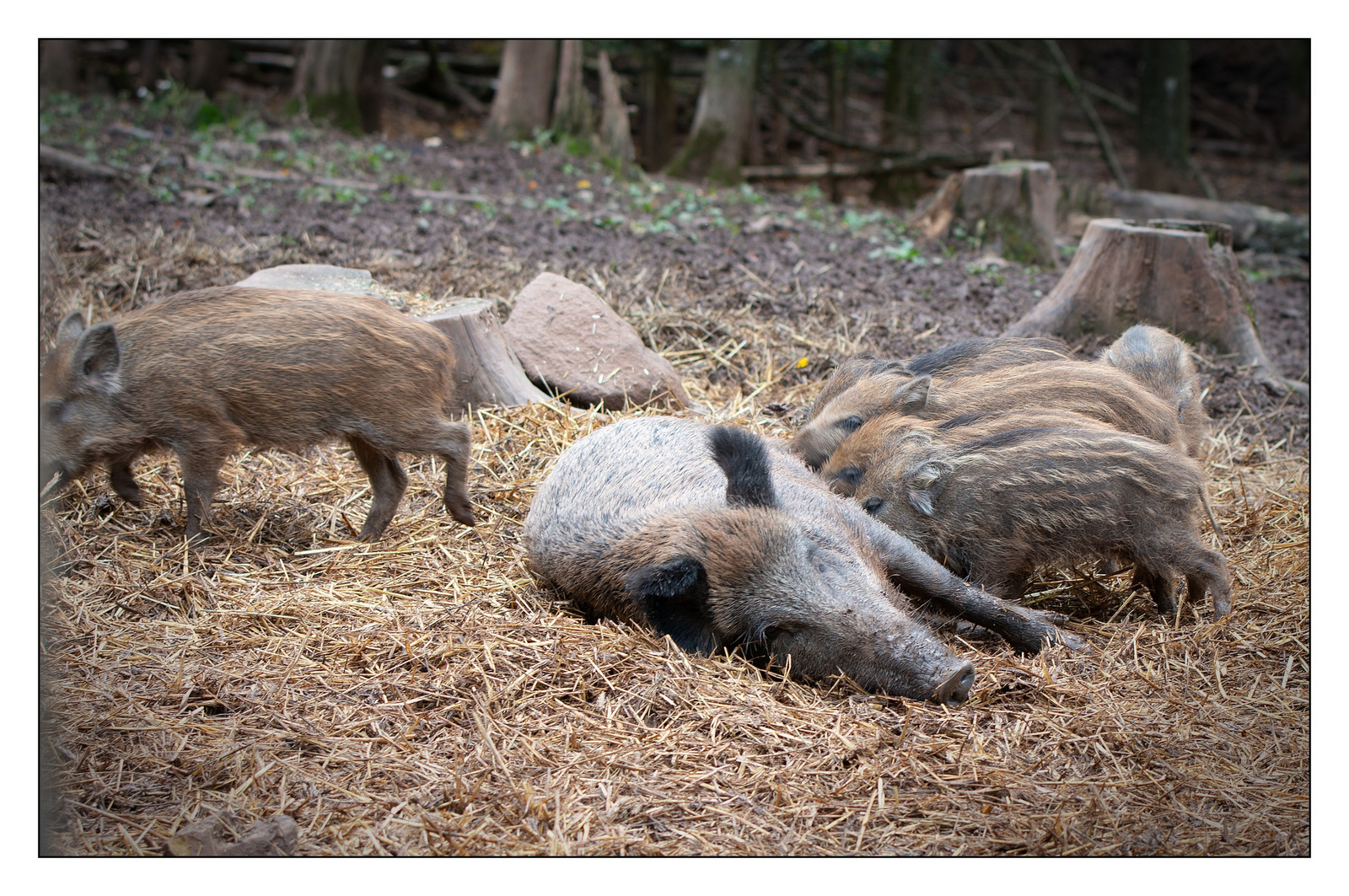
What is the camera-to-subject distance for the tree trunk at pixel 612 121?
37.3 ft

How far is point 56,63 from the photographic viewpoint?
188 inches

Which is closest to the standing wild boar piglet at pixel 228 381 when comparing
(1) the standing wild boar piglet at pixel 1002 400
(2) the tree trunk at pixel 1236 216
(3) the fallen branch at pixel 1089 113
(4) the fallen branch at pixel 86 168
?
(1) the standing wild boar piglet at pixel 1002 400

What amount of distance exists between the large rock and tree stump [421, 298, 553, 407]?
0.57ft

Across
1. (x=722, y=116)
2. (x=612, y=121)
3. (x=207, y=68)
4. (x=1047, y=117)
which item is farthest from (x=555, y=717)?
(x=207, y=68)

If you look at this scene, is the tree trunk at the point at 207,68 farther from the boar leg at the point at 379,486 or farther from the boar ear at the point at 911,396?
the boar ear at the point at 911,396

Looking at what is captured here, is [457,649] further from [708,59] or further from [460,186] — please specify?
[708,59]

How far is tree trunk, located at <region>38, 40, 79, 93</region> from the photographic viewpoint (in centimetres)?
305

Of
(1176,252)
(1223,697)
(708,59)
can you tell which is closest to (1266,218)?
(1176,252)

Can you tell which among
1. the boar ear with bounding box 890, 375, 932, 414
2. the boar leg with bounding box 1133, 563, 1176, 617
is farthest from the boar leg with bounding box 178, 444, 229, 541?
the boar leg with bounding box 1133, 563, 1176, 617

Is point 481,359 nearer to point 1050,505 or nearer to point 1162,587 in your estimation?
point 1050,505

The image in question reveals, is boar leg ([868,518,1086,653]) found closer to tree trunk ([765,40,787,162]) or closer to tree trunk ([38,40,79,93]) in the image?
tree trunk ([38,40,79,93])

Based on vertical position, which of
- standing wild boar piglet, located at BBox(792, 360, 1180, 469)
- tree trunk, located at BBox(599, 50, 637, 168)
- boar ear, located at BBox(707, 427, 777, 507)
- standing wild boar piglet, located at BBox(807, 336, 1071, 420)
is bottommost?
boar ear, located at BBox(707, 427, 777, 507)

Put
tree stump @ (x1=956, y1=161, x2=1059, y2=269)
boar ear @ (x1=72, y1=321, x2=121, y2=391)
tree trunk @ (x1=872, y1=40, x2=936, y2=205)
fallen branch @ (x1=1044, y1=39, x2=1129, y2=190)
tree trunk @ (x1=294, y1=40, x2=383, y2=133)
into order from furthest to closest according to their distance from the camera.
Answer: tree trunk @ (x1=294, y1=40, x2=383, y2=133) → fallen branch @ (x1=1044, y1=39, x2=1129, y2=190) → tree trunk @ (x1=872, y1=40, x2=936, y2=205) → tree stump @ (x1=956, y1=161, x2=1059, y2=269) → boar ear @ (x1=72, y1=321, x2=121, y2=391)

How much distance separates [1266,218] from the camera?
1112 centimetres
